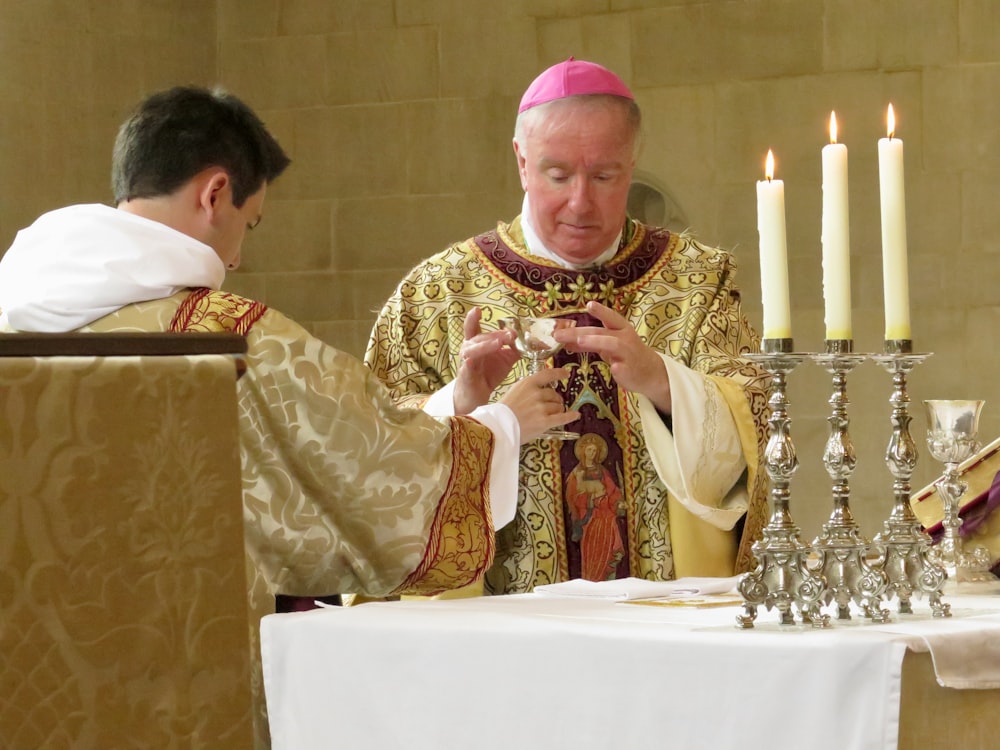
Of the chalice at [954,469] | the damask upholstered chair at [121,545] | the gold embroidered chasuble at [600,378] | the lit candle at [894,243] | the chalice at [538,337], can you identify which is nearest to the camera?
the damask upholstered chair at [121,545]

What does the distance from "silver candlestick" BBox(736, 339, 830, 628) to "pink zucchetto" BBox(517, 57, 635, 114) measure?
1918 mm

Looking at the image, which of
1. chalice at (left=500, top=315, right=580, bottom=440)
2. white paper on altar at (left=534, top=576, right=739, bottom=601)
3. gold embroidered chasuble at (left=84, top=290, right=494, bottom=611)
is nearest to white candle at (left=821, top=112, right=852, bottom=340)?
white paper on altar at (left=534, top=576, right=739, bottom=601)

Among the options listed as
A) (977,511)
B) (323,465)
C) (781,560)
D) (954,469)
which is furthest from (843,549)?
(323,465)

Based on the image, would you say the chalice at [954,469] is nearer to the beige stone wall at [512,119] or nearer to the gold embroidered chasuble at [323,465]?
the gold embroidered chasuble at [323,465]

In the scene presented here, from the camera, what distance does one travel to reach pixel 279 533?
8.89 feet

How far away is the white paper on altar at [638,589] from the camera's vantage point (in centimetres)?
265

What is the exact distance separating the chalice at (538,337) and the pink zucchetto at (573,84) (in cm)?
84

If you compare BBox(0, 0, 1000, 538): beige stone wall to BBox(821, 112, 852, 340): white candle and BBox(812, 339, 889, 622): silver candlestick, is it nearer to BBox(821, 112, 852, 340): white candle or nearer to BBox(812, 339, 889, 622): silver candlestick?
BBox(812, 339, 889, 622): silver candlestick

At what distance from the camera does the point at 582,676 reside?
212 cm

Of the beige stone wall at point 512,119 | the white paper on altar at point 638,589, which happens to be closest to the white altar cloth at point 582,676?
the white paper on altar at point 638,589

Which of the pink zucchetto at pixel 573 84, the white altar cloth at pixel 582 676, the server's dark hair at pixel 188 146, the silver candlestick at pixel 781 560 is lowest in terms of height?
the white altar cloth at pixel 582 676

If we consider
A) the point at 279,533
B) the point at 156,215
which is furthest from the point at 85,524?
the point at 156,215

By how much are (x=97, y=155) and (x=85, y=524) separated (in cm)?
547

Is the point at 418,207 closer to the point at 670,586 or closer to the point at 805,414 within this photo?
the point at 805,414
